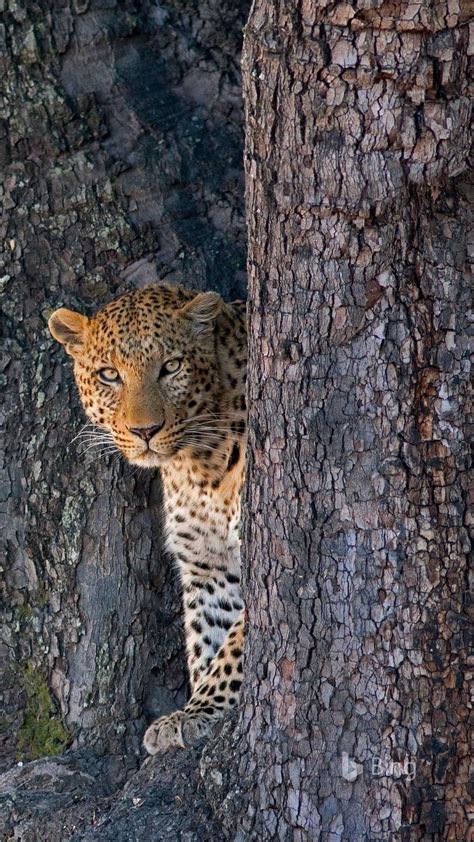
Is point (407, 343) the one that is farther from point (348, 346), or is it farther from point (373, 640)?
point (373, 640)

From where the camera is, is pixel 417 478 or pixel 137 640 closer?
pixel 417 478

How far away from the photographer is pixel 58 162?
5840mm

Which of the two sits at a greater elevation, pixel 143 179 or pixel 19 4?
pixel 19 4

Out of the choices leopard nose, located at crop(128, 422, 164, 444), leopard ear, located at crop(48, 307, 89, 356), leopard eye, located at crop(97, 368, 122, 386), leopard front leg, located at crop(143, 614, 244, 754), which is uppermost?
leopard ear, located at crop(48, 307, 89, 356)

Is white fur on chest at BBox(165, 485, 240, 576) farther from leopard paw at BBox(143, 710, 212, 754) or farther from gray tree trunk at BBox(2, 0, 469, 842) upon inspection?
gray tree trunk at BBox(2, 0, 469, 842)

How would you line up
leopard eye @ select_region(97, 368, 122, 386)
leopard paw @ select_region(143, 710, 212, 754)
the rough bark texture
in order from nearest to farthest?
leopard paw @ select_region(143, 710, 212, 754)
leopard eye @ select_region(97, 368, 122, 386)
the rough bark texture

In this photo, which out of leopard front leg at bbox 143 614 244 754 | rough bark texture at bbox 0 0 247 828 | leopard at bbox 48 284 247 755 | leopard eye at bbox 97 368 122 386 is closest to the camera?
leopard front leg at bbox 143 614 244 754

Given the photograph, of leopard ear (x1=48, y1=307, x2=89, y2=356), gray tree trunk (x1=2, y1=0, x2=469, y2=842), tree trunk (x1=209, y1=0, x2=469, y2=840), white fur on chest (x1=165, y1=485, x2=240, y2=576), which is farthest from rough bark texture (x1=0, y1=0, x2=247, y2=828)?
tree trunk (x1=209, y1=0, x2=469, y2=840)

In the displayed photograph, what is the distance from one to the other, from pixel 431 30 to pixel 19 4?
2.89 m

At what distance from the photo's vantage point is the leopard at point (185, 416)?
18.0ft

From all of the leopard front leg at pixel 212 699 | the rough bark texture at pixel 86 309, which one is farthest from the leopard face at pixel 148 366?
the leopard front leg at pixel 212 699

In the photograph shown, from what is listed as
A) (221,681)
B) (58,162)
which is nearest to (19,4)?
(58,162)

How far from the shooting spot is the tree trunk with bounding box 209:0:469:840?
137 inches

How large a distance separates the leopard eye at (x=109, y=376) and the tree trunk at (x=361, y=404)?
5.67 feet
